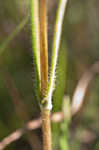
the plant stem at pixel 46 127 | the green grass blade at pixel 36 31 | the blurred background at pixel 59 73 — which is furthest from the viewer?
the blurred background at pixel 59 73

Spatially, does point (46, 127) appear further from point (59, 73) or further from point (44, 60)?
Answer: point (59, 73)

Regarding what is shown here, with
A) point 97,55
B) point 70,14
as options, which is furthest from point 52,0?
point 97,55

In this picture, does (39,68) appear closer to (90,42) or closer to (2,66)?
(2,66)

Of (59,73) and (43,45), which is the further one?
(59,73)

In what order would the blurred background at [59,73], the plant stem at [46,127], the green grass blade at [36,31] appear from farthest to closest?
the blurred background at [59,73] → the plant stem at [46,127] → the green grass blade at [36,31]

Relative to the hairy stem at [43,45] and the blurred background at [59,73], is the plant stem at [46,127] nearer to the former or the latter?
the hairy stem at [43,45]

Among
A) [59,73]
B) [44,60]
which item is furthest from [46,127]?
[59,73]

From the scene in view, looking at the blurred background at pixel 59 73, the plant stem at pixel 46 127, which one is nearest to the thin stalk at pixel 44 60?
the plant stem at pixel 46 127

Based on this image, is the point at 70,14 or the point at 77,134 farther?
the point at 70,14

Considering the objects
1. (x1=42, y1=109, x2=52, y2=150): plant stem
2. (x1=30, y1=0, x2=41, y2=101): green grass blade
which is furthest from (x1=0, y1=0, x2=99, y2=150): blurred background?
(x1=30, y1=0, x2=41, y2=101): green grass blade
